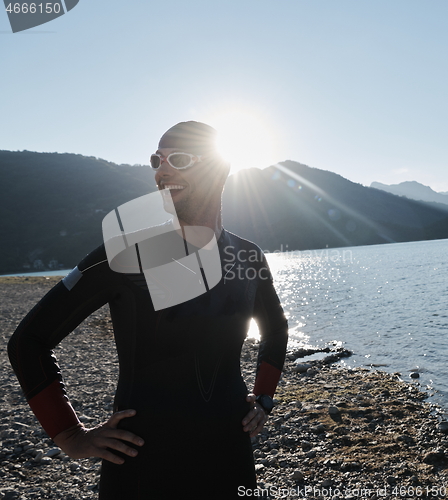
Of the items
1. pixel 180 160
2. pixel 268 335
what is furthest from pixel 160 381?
pixel 180 160

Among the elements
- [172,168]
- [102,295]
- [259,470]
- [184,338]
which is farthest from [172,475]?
[259,470]

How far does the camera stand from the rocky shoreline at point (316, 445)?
640 centimetres

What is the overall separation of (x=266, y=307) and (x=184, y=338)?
1.01m

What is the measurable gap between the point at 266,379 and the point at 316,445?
20.0 ft

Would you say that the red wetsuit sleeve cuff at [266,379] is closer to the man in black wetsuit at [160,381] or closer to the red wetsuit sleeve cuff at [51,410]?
the man in black wetsuit at [160,381]

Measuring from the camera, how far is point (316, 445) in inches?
312

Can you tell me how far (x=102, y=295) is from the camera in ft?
7.45

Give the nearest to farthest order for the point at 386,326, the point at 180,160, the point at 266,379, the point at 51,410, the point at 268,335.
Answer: the point at 51,410 < the point at 180,160 < the point at 266,379 < the point at 268,335 < the point at 386,326

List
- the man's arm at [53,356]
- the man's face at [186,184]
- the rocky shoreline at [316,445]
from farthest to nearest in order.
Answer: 1. the rocky shoreline at [316,445]
2. the man's face at [186,184]
3. the man's arm at [53,356]

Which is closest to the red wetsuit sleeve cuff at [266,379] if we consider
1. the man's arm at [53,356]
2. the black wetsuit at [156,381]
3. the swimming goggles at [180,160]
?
the black wetsuit at [156,381]

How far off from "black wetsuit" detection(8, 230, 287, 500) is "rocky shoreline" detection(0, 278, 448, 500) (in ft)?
0.63

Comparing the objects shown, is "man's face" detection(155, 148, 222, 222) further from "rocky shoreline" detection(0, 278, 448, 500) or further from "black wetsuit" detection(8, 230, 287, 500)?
"rocky shoreline" detection(0, 278, 448, 500)

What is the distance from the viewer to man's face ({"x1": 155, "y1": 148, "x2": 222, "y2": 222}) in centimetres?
256

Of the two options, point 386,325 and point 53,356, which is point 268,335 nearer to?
point 53,356
